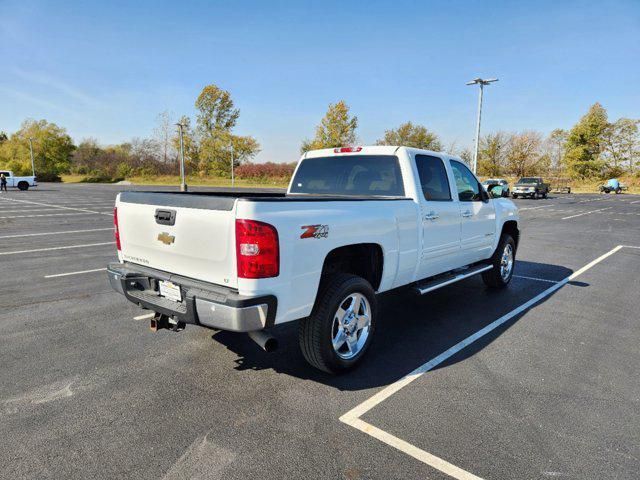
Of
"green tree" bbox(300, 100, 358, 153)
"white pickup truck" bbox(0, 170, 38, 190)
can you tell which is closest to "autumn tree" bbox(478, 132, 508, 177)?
"green tree" bbox(300, 100, 358, 153)

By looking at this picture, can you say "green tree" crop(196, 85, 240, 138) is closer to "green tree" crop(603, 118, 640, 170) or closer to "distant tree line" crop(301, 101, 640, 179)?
"distant tree line" crop(301, 101, 640, 179)

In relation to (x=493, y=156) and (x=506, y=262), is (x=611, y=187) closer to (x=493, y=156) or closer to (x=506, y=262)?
(x=493, y=156)

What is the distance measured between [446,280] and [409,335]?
81 centimetres

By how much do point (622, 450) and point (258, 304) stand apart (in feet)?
8.34

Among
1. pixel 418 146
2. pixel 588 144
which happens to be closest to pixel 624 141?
pixel 588 144

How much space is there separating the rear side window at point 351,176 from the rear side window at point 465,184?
112 centimetres

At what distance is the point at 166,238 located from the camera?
322 cm

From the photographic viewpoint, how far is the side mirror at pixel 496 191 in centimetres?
584

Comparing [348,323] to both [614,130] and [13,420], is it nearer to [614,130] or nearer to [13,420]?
[13,420]

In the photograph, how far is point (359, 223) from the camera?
133 inches

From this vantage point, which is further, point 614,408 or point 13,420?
point 614,408

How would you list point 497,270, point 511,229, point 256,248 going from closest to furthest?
point 256,248 → point 497,270 → point 511,229

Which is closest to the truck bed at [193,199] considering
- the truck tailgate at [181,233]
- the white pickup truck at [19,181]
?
the truck tailgate at [181,233]

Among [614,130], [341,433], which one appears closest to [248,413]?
[341,433]
